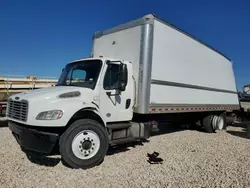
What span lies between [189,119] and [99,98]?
644 centimetres

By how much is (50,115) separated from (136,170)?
2.24m

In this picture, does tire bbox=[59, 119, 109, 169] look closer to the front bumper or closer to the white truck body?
the front bumper

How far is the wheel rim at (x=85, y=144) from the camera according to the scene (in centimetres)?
474

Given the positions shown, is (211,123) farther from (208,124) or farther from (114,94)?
(114,94)

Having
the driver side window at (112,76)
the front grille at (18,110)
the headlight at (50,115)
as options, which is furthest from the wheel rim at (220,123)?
the front grille at (18,110)

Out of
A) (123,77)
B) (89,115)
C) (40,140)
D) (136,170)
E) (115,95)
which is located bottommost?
(136,170)

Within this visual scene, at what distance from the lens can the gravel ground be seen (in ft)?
13.4

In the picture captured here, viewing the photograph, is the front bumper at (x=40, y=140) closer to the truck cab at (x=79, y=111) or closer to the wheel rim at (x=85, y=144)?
the truck cab at (x=79, y=111)

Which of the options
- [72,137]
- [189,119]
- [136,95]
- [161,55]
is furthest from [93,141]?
[189,119]

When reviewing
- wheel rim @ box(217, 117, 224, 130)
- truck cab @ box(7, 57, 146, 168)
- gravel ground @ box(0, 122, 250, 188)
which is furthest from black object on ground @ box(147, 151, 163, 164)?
wheel rim @ box(217, 117, 224, 130)

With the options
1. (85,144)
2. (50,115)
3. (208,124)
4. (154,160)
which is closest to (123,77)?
(85,144)

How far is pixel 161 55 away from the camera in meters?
6.55

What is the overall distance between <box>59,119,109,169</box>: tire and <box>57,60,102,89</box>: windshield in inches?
41.1

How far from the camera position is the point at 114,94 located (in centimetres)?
569
